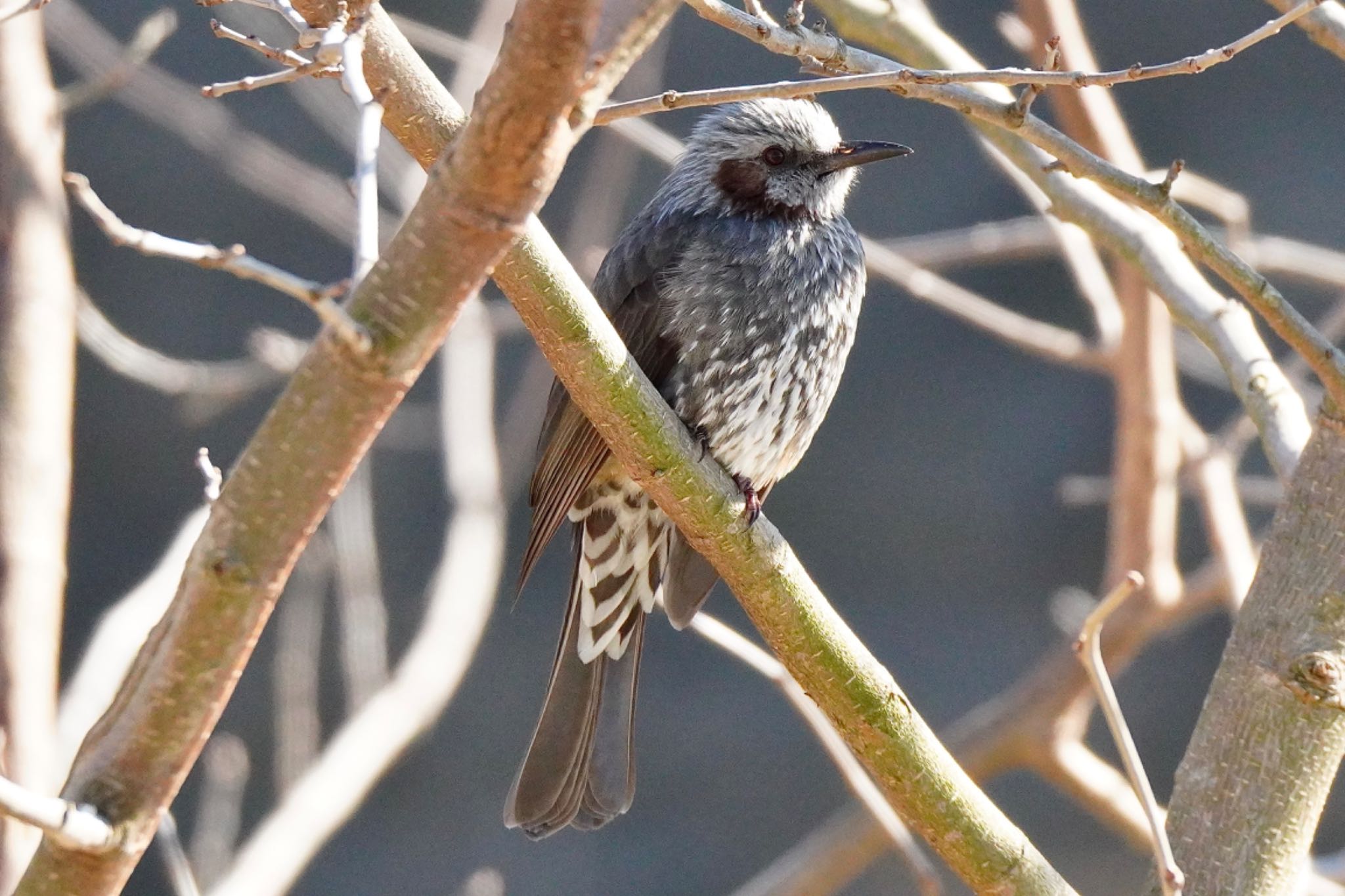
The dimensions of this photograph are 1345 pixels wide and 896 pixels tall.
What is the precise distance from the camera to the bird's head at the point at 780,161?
3.55m

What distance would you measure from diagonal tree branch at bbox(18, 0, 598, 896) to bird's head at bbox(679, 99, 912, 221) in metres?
2.24

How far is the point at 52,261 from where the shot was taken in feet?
9.94

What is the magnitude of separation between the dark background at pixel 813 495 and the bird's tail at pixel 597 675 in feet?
9.63

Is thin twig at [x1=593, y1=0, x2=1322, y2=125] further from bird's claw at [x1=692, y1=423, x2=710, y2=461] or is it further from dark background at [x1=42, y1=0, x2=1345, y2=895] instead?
dark background at [x1=42, y1=0, x2=1345, y2=895]

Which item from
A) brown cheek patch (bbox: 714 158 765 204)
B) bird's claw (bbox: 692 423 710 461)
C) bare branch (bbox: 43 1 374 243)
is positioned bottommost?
bird's claw (bbox: 692 423 710 461)

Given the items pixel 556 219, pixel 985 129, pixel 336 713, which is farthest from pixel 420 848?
pixel 985 129

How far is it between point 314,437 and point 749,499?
1.29m

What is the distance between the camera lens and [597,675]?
333cm

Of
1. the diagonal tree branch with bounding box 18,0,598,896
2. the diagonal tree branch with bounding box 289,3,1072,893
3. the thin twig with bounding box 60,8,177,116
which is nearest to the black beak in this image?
the diagonal tree branch with bounding box 289,3,1072,893

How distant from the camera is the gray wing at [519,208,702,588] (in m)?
3.18

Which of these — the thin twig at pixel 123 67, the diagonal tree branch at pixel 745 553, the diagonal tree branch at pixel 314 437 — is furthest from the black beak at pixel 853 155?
the diagonal tree branch at pixel 314 437

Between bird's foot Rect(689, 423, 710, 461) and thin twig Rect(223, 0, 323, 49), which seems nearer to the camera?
thin twig Rect(223, 0, 323, 49)

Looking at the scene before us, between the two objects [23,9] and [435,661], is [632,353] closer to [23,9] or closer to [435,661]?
[435,661]

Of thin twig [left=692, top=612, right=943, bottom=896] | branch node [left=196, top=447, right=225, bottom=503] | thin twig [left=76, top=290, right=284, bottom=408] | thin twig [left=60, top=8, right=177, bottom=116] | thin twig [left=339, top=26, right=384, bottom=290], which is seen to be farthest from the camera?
thin twig [left=76, top=290, right=284, bottom=408]
